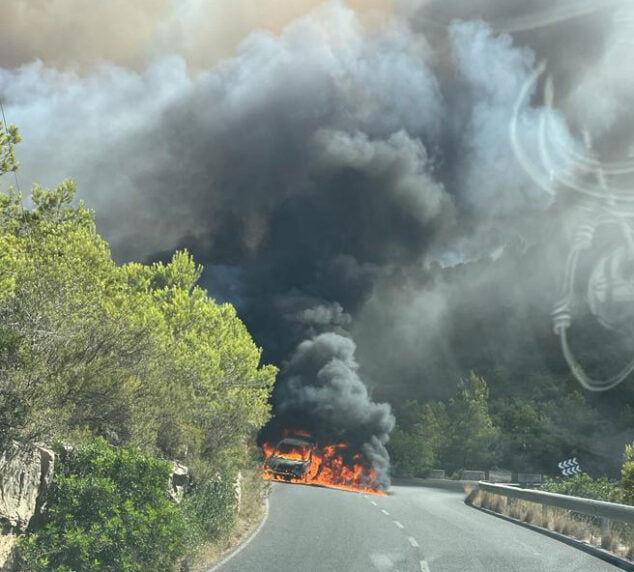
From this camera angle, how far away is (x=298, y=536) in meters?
14.0

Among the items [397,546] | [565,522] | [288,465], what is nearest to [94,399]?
[397,546]

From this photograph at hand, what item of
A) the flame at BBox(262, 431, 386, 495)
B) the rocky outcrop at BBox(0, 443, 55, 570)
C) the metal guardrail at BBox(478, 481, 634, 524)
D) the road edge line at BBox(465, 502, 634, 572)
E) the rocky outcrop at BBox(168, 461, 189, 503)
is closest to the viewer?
the rocky outcrop at BBox(0, 443, 55, 570)

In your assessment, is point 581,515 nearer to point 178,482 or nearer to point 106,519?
point 178,482

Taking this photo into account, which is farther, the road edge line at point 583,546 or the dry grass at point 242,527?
the road edge line at point 583,546

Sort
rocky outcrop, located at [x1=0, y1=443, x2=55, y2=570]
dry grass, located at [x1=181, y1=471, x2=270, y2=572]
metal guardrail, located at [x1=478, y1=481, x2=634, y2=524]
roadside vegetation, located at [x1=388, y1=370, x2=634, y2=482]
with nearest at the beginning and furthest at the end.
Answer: rocky outcrop, located at [x1=0, y1=443, x2=55, y2=570]
dry grass, located at [x1=181, y1=471, x2=270, y2=572]
metal guardrail, located at [x1=478, y1=481, x2=634, y2=524]
roadside vegetation, located at [x1=388, y1=370, x2=634, y2=482]

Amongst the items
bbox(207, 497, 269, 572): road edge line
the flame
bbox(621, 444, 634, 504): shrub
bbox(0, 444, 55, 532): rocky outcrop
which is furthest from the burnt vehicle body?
bbox(0, 444, 55, 532): rocky outcrop

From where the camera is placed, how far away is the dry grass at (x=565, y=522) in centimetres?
1359

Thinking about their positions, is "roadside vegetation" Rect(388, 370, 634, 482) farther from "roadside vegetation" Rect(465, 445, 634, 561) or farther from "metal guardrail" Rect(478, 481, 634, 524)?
"metal guardrail" Rect(478, 481, 634, 524)

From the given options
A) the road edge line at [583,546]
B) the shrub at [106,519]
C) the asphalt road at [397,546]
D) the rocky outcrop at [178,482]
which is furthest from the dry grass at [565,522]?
the shrub at [106,519]

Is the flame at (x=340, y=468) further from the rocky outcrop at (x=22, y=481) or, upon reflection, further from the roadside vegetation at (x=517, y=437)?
the rocky outcrop at (x=22, y=481)

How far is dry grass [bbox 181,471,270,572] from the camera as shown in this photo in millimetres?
10734

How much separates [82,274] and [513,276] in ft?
456

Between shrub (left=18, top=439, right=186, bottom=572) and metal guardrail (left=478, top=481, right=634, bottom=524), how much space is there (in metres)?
8.51

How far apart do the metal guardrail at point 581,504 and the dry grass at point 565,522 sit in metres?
0.33
